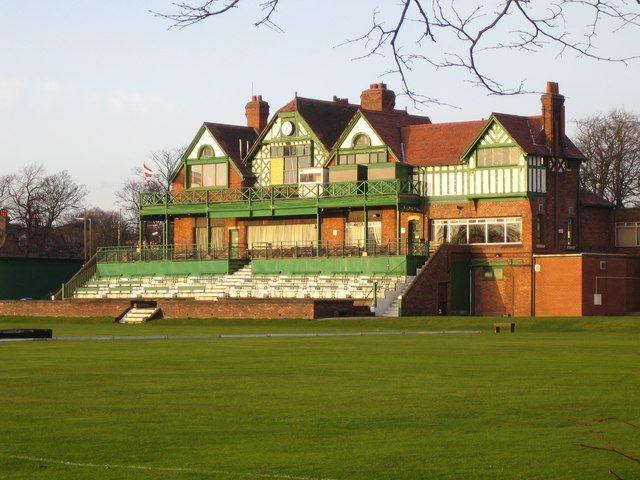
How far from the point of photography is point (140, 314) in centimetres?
5481

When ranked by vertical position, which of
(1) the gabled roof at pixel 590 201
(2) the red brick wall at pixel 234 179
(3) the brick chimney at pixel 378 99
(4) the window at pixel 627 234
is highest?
(3) the brick chimney at pixel 378 99

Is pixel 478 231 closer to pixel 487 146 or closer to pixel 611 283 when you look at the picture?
pixel 487 146

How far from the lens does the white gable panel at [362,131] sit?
201 ft

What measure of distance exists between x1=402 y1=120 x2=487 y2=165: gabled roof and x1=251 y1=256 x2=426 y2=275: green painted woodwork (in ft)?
19.8

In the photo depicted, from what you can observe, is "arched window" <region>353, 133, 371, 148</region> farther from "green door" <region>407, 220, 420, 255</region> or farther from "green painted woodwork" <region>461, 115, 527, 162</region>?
"green painted woodwork" <region>461, 115, 527, 162</region>

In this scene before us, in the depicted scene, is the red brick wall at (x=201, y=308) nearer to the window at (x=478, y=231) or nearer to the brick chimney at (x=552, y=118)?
the window at (x=478, y=231)

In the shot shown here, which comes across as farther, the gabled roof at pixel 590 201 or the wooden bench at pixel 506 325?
the gabled roof at pixel 590 201

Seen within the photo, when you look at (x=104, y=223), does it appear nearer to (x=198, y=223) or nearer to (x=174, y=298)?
(x=198, y=223)

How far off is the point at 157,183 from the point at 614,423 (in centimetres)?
8975

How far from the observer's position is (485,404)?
666 inches

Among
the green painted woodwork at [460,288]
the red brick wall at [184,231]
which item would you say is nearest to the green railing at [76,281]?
the red brick wall at [184,231]

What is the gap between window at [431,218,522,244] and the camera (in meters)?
56.6

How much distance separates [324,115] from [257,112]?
21.9 ft

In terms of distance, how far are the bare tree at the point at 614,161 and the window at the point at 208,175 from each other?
81.8 feet
